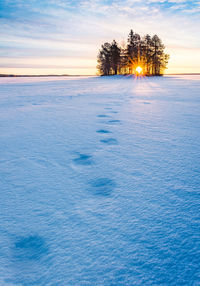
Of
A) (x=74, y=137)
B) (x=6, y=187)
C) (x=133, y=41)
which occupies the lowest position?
(x=6, y=187)

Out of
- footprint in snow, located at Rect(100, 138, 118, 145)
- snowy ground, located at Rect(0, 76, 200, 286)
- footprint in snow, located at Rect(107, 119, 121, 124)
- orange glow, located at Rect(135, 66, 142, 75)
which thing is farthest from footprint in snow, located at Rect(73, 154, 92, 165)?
orange glow, located at Rect(135, 66, 142, 75)

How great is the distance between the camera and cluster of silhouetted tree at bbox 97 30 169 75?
37781 mm

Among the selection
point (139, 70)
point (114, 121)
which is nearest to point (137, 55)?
point (139, 70)

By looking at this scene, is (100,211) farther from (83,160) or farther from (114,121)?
(114,121)

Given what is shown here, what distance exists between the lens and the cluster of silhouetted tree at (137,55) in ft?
124

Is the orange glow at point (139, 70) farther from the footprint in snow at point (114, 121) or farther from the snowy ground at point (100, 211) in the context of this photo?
the snowy ground at point (100, 211)

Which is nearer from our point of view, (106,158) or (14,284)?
(14,284)

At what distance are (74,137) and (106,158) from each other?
31.3 inches

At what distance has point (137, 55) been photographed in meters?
38.2

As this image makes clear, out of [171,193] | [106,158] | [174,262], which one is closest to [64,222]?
[174,262]

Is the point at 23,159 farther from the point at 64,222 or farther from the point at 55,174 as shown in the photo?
the point at 64,222

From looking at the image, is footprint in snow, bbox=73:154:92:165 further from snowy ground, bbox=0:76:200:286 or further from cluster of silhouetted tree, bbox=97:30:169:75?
cluster of silhouetted tree, bbox=97:30:169:75

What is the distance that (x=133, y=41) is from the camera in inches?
1526

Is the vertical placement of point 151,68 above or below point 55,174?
above
